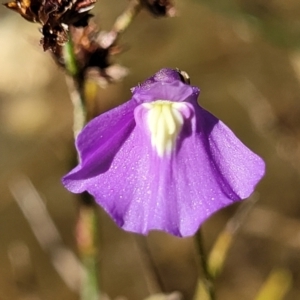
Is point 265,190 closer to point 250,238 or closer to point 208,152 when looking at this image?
point 250,238

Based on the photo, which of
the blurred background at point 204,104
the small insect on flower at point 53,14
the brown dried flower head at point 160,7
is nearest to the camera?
the small insect on flower at point 53,14

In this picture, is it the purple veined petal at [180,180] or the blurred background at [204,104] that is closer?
the purple veined petal at [180,180]

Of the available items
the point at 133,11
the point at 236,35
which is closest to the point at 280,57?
the point at 236,35

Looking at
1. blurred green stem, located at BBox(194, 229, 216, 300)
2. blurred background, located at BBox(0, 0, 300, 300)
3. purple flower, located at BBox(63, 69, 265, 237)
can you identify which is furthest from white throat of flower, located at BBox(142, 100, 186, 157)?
blurred background, located at BBox(0, 0, 300, 300)

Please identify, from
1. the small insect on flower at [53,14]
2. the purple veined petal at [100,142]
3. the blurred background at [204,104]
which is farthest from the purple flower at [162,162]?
the blurred background at [204,104]

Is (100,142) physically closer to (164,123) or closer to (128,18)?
(164,123)

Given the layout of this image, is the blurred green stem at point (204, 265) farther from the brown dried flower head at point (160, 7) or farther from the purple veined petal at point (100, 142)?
the brown dried flower head at point (160, 7)

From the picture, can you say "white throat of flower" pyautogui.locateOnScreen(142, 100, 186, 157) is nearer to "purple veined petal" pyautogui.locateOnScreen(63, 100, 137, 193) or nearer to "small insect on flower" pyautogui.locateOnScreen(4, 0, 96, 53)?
"purple veined petal" pyautogui.locateOnScreen(63, 100, 137, 193)
